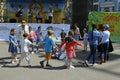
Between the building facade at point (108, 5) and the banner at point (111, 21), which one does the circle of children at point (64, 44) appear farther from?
the building facade at point (108, 5)

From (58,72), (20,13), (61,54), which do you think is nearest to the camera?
(58,72)

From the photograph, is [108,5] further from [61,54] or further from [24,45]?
[24,45]

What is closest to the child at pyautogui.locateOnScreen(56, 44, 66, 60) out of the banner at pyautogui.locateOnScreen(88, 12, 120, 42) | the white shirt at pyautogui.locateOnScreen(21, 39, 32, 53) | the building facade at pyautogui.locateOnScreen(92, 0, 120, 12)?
the white shirt at pyautogui.locateOnScreen(21, 39, 32, 53)

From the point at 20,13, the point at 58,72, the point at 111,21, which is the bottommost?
the point at 58,72

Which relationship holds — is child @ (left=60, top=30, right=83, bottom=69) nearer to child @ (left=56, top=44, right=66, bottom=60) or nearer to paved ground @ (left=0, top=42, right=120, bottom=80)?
paved ground @ (left=0, top=42, right=120, bottom=80)

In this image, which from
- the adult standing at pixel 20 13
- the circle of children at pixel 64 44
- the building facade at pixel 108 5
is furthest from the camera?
the building facade at pixel 108 5

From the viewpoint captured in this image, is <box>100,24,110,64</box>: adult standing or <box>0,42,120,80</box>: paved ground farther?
<box>100,24,110,64</box>: adult standing

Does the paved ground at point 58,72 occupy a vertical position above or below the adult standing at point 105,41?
below

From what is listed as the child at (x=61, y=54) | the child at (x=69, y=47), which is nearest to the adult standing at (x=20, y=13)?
the child at (x=61, y=54)

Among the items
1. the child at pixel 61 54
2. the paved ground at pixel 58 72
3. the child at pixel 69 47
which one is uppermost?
the child at pixel 69 47

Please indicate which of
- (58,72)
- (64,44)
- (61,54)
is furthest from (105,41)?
(58,72)

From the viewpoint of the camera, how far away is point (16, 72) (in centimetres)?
1363

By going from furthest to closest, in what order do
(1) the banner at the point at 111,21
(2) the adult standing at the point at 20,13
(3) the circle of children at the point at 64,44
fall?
(2) the adult standing at the point at 20,13 → (1) the banner at the point at 111,21 → (3) the circle of children at the point at 64,44

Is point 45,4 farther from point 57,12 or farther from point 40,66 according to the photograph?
point 40,66
